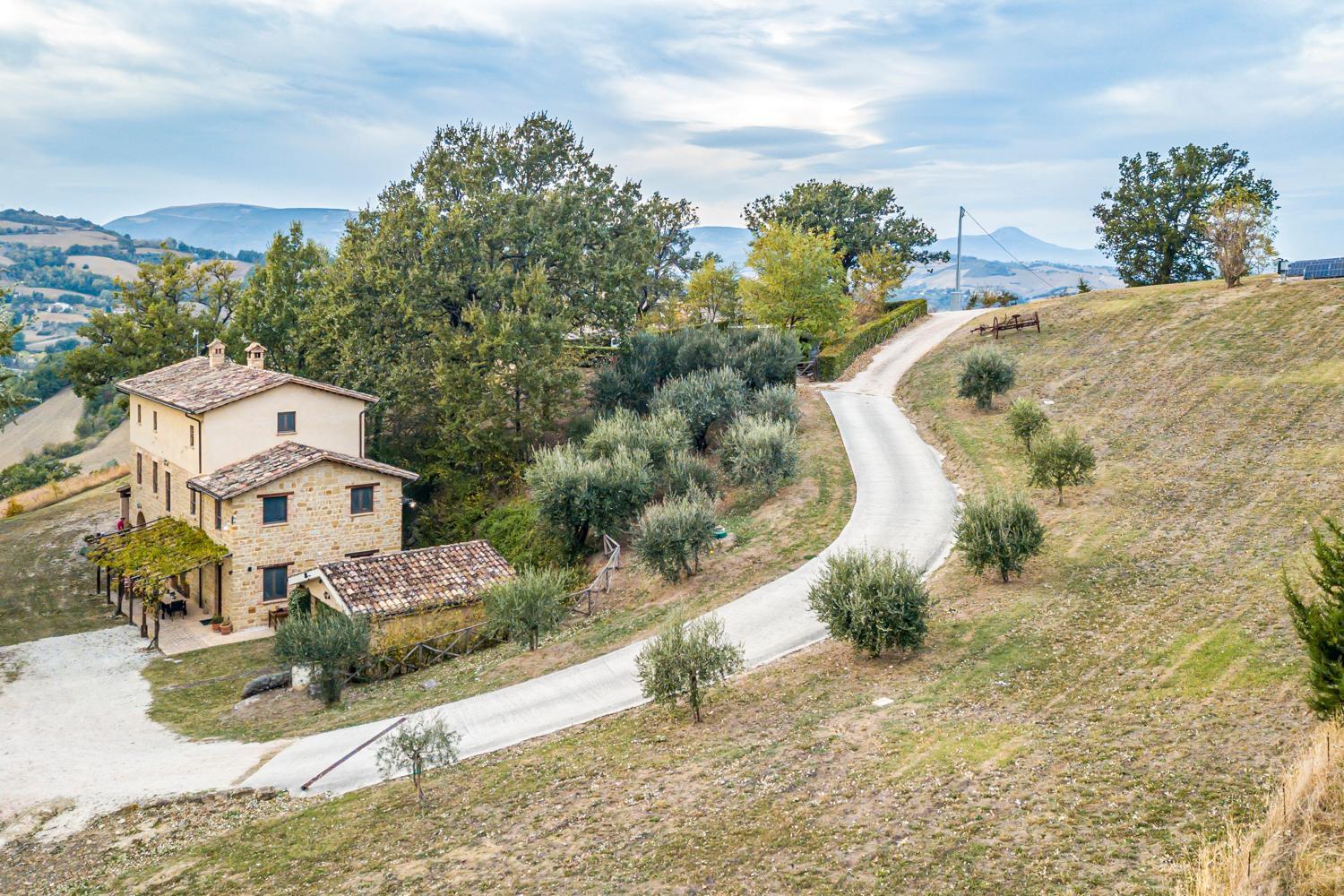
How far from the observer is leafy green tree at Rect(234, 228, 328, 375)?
51.3 m

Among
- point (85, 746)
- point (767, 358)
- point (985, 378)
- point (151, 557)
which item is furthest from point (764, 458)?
point (151, 557)

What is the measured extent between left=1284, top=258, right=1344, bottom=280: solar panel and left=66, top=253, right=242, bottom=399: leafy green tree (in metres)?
58.1

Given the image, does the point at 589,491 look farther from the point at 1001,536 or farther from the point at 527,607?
the point at 1001,536

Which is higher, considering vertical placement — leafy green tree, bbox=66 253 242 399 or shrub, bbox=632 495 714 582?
leafy green tree, bbox=66 253 242 399

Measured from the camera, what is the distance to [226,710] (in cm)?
2364

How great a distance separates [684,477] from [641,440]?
2.76 metres

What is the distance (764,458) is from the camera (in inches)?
1267

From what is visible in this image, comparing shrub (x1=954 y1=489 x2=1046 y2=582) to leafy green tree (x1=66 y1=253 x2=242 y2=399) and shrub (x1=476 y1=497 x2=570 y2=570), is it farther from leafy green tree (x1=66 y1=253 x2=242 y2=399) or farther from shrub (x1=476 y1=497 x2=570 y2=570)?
leafy green tree (x1=66 y1=253 x2=242 y2=399)

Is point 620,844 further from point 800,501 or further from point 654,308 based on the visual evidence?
point 654,308

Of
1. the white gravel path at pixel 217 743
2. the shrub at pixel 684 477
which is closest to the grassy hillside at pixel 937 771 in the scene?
the white gravel path at pixel 217 743

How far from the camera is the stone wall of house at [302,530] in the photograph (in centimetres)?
3178

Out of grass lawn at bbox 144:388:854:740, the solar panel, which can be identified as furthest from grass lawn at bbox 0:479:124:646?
the solar panel

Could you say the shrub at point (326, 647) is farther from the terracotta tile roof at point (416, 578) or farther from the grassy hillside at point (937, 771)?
the grassy hillside at point (937, 771)

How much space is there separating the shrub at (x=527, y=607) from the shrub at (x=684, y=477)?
336 inches
